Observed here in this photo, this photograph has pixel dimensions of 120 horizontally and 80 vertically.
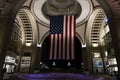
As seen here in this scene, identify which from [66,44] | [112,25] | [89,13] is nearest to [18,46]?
[66,44]

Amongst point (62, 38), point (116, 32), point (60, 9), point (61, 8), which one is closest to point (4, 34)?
point (116, 32)

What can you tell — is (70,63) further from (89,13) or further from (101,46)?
(89,13)

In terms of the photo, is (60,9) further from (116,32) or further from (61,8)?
(116,32)

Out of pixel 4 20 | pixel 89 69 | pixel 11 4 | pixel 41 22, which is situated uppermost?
pixel 41 22

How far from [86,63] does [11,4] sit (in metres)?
23.8

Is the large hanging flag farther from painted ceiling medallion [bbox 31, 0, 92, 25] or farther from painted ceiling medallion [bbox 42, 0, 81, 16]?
painted ceiling medallion [bbox 42, 0, 81, 16]

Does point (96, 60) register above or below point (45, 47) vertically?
below

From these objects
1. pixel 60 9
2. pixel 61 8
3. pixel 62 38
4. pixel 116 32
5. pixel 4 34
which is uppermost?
pixel 61 8

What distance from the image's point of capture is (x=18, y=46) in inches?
1217

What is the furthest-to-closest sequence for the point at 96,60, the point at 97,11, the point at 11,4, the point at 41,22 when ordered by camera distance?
the point at 41,22, the point at 96,60, the point at 97,11, the point at 11,4

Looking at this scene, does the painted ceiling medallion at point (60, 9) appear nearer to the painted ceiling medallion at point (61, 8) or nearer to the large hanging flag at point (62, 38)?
the painted ceiling medallion at point (61, 8)

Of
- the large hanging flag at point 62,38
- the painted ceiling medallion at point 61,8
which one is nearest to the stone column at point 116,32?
the large hanging flag at point 62,38

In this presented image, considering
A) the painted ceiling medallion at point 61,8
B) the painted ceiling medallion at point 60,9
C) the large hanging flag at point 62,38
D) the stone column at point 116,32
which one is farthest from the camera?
the painted ceiling medallion at point 61,8

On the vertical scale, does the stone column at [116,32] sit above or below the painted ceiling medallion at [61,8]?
below
